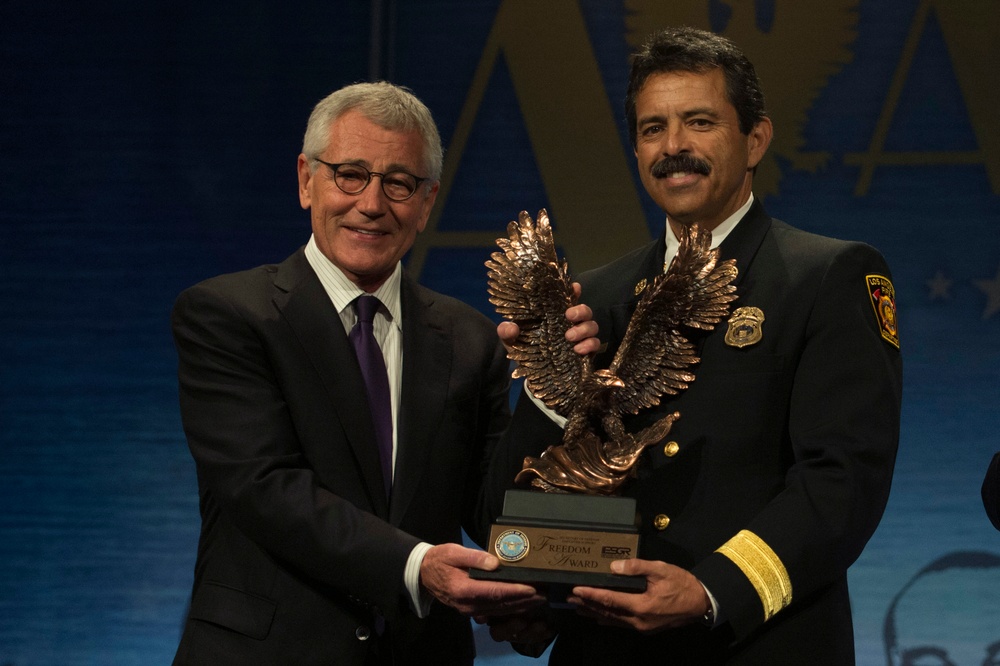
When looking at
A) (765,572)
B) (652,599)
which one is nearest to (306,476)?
(652,599)

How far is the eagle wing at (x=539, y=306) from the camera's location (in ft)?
6.90

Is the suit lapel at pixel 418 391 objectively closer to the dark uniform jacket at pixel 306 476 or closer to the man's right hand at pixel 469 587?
the dark uniform jacket at pixel 306 476

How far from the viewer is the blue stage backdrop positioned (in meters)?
3.61

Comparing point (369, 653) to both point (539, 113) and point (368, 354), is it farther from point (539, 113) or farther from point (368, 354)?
point (539, 113)

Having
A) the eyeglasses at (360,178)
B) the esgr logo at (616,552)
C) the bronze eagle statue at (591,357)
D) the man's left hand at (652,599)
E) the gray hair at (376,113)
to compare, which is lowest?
the man's left hand at (652,599)

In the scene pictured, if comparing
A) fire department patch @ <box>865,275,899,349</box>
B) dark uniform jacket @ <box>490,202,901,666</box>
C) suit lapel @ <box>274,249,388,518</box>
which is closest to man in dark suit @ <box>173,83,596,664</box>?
suit lapel @ <box>274,249,388,518</box>

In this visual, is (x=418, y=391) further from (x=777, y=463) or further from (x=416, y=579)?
(x=777, y=463)

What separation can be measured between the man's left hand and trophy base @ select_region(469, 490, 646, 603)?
2 cm

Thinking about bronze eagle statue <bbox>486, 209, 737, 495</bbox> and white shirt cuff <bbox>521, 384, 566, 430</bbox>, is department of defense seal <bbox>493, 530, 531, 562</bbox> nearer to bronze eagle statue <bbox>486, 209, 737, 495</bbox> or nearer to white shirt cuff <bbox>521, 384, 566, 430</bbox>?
bronze eagle statue <bbox>486, 209, 737, 495</bbox>

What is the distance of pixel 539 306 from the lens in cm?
216

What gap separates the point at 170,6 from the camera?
4062 millimetres

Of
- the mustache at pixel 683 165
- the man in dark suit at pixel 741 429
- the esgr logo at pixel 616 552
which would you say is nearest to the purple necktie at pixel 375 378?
the man in dark suit at pixel 741 429

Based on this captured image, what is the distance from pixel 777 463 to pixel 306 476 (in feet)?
2.82

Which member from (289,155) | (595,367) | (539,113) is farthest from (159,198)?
(595,367)
